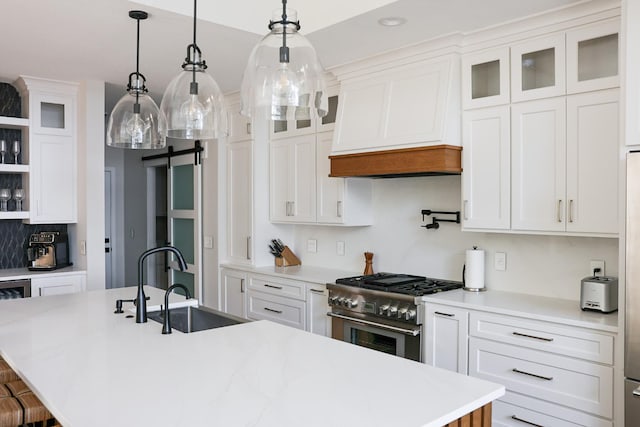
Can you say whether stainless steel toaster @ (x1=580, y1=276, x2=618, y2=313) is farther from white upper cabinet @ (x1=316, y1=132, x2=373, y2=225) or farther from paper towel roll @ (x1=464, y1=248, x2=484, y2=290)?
white upper cabinet @ (x1=316, y1=132, x2=373, y2=225)

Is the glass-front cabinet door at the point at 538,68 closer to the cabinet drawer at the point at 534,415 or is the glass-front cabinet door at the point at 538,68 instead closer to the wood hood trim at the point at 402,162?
the wood hood trim at the point at 402,162

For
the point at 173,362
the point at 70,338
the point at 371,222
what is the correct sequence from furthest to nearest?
the point at 371,222, the point at 70,338, the point at 173,362

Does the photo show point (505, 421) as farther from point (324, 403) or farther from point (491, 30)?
point (491, 30)

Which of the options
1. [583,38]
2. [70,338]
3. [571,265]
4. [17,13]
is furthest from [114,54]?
[571,265]

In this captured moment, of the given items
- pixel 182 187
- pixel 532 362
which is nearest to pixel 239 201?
pixel 182 187

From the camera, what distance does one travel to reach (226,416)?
148cm

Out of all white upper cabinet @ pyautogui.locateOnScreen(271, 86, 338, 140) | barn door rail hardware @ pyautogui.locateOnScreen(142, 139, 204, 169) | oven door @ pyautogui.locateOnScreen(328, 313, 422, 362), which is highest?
white upper cabinet @ pyautogui.locateOnScreen(271, 86, 338, 140)

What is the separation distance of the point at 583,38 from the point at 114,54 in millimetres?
3019

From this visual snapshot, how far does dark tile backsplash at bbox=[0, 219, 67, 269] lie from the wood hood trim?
2.96 metres

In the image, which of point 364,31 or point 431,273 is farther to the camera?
point 431,273

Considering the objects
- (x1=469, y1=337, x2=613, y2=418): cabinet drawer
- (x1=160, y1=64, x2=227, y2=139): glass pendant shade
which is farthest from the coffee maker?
(x1=469, y1=337, x2=613, y2=418): cabinet drawer

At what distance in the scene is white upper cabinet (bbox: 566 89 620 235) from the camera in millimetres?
2721

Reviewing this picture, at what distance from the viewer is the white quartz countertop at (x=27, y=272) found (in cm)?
424

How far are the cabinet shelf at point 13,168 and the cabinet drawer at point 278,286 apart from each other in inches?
84.4
